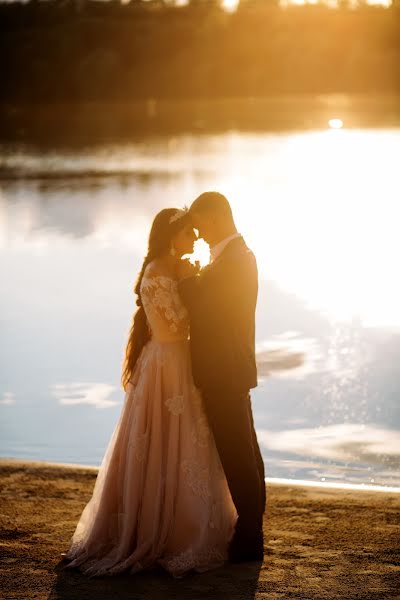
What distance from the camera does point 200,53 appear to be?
92.2m

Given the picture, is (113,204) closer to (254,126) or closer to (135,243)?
(135,243)

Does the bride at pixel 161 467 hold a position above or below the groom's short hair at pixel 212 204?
below

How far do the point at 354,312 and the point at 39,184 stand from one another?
18.0 m

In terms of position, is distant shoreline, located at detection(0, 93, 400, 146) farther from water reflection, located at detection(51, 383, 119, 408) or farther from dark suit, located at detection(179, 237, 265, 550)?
dark suit, located at detection(179, 237, 265, 550)

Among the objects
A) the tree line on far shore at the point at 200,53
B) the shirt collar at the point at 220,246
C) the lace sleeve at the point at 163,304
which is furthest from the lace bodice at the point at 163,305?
the tree line on far shore at the point at 200,53

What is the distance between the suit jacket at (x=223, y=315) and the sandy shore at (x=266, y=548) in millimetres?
938

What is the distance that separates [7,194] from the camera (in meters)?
28.7

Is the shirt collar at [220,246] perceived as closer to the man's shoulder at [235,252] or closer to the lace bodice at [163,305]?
the man's shoulder at [235,252]

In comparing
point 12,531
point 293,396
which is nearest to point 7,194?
point 293,396

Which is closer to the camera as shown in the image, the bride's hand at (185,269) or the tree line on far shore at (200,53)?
the bride's hand at (185,269)

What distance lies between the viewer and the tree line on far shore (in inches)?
3420

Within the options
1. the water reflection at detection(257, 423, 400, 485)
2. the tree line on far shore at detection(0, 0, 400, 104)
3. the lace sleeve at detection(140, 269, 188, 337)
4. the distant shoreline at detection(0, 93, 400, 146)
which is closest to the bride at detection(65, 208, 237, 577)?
the lace sleeve at detection(140, 269, 188, 337)

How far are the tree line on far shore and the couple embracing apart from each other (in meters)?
78.6

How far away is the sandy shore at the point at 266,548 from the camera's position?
19.0 ft
